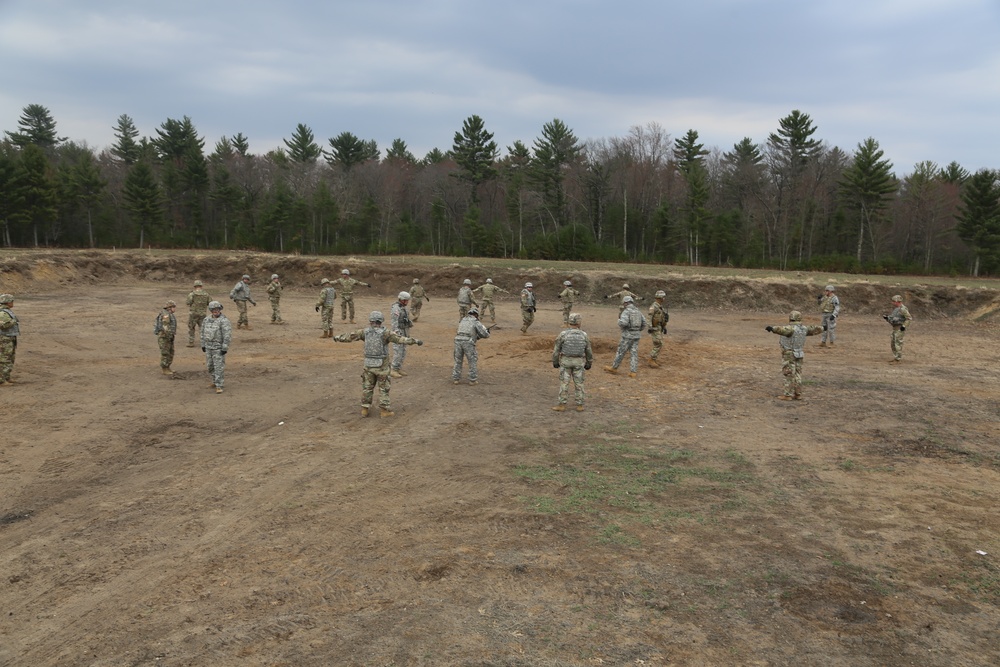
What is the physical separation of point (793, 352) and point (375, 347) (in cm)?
958

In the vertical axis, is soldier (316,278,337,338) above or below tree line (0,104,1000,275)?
below

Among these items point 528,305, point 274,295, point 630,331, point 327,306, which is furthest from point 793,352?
point 274,295

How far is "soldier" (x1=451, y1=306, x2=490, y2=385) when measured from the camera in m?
15.5

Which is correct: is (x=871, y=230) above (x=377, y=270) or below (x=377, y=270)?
above

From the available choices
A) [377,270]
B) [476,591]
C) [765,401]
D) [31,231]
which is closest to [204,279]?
[377,270]

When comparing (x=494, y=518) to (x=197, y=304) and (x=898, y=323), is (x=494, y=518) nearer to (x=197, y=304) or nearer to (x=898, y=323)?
(x=197, y=304)

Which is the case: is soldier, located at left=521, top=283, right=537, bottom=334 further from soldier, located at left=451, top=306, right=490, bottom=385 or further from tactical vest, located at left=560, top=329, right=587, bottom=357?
tactical vest, located at left=560, top=329, right=587, bottom=357

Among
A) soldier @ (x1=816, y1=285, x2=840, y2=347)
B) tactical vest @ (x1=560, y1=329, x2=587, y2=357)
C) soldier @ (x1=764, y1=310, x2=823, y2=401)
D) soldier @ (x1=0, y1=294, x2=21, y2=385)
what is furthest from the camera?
soldier @ (x1=816, y1=285, x2=840, y2=347)

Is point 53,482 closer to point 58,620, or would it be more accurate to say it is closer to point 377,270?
point 58,620

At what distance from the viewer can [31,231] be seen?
189 ft

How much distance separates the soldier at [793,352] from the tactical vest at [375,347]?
8765 millimetres

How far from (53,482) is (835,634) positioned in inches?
419

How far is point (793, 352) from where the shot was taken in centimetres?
1484

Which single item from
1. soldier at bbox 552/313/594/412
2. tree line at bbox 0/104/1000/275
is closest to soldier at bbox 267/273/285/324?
soldier at bbox 552/313/594/412
